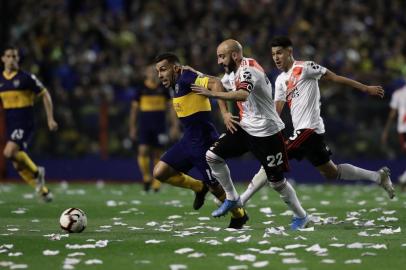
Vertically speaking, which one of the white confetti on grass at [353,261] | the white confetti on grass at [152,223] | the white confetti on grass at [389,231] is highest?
the white confetti on grass at [353,261]

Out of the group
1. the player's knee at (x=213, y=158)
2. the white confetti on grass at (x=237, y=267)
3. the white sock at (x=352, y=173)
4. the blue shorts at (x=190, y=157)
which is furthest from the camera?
the white sock at (x=352, y=173)

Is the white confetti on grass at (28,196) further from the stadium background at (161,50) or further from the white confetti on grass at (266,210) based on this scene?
the white confetti on grass at (266,210)

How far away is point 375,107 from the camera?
2211 centimetres

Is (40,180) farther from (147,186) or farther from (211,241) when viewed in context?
(211,241)

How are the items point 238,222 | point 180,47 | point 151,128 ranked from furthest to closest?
1. point 180,47
2. point 151,128
3. point 238,222

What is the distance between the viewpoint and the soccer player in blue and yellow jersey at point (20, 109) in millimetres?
15820

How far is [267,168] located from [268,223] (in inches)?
54.8

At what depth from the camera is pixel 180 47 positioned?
961 inches

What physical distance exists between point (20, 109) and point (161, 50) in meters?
8.38

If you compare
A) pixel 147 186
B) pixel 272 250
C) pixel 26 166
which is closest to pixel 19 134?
pixel 26 166

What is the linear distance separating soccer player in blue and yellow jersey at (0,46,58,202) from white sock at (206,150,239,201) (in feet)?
16.6

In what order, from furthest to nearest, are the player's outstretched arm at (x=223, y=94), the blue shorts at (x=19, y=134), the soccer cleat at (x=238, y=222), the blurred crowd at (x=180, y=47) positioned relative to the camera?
the blurred crowd at (x=180, y=47)
the blue shorts at (x=19, y=134)
the soccer cleat at (x=238, y=222)
the player's outstretched arm at (x=223, y=94)

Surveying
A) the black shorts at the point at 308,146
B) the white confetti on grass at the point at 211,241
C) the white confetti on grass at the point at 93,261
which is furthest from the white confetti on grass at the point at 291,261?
the black shorts at the point at 308,146

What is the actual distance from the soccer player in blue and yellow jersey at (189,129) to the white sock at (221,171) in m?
0.21
